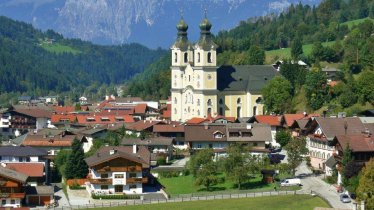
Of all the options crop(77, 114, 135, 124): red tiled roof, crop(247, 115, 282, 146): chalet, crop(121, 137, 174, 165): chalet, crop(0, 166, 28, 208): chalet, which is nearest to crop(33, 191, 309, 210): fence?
crop(0, 166, 28, 208): chalet

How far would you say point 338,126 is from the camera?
69.1m

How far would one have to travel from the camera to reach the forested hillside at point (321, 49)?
3649 inches

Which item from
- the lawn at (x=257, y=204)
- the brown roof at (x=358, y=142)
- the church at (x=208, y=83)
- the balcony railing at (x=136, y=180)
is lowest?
the lawn at (x=257, y=204)

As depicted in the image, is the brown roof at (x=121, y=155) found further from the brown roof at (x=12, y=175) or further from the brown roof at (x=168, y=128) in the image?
the brown roof at (x=168, y=128)

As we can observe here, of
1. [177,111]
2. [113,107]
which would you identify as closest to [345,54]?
[177,111]

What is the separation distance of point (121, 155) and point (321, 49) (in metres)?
55.3

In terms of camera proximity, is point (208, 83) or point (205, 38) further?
point (205, 38)

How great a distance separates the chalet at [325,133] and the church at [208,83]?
2983 centimetres

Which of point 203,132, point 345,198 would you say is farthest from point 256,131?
point 345,198

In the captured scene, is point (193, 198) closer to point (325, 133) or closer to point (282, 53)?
point (325, 133)

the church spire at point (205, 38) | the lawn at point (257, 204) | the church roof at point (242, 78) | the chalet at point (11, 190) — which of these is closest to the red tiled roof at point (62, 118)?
the church spire at point (205, 38)

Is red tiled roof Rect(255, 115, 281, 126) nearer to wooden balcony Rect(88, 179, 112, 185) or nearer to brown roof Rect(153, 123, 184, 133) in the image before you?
brown roof Rect(153, 123, 184, 133)

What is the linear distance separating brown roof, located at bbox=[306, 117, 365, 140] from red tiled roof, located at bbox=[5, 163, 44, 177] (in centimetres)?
1881

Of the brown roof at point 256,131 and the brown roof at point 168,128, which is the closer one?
the brown roof at point 256,131
